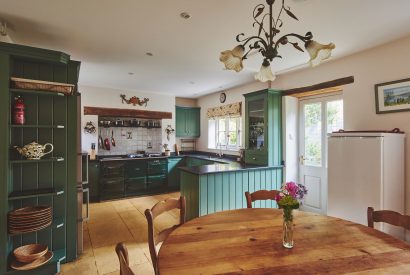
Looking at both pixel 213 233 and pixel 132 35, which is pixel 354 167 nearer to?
pixel 213 233

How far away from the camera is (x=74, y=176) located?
252cm

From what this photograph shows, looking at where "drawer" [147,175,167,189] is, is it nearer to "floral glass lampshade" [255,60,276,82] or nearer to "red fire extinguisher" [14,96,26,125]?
"red fire extinguisher" [14,96,26,125]

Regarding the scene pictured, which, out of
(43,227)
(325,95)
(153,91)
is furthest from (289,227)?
(153,91)

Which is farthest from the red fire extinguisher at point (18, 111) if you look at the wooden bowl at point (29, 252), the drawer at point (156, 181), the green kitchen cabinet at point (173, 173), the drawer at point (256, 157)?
the green kitchen cabinet at point (173, 173)

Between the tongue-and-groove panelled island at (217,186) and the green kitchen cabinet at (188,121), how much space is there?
300cm

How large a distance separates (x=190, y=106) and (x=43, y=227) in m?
4.95

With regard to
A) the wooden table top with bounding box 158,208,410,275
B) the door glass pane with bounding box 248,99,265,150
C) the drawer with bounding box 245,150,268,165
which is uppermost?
the door glass pane with bounding box 248,99,265,150

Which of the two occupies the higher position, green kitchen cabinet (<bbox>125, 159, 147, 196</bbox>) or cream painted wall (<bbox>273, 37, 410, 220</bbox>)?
cream painted wall (<bbox>273, 37, 410, 220</bbox>)

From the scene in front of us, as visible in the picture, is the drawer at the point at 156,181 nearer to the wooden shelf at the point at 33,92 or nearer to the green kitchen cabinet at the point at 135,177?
the green kitchen cabinet at the point at 135,177

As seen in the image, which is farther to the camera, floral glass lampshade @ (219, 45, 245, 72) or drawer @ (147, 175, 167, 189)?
drawer @ (147, 175, 167, 189)

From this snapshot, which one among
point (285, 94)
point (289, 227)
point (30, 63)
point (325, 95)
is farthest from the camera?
point (285, 94)

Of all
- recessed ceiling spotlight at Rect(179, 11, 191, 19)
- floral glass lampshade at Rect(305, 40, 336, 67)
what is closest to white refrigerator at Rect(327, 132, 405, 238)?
floral glass lampshade at Rect(305, 40, 336, 67)

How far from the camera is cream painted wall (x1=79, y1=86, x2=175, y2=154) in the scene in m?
5.14

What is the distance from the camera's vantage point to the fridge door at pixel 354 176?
240cm
